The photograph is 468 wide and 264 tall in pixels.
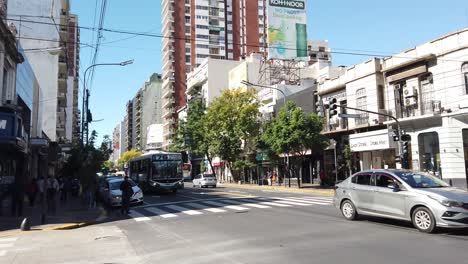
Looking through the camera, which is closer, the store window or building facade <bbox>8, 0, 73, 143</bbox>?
the store window

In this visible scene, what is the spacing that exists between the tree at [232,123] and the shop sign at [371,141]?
18.7 metres

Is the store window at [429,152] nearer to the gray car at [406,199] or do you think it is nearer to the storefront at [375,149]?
the storefront at [375,149]

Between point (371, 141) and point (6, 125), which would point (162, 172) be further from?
point (371, 141)

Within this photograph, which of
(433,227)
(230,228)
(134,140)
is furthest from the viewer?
(134,140)

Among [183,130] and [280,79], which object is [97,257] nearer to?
[280,79]

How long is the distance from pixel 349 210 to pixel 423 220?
9.71 feet

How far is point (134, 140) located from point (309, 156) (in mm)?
164396

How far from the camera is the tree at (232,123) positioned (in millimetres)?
52875

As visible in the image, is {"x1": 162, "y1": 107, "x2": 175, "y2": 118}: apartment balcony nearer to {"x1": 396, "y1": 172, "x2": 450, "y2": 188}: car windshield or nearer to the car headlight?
{"x1": 396, "y1": 172, "x2": 450, "y2": 188}: car windshield

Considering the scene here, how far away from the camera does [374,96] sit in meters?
34.4

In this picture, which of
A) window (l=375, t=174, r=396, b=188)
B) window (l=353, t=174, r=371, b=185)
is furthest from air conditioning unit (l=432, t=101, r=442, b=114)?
window (l=375, t=174, r=396, b=188)

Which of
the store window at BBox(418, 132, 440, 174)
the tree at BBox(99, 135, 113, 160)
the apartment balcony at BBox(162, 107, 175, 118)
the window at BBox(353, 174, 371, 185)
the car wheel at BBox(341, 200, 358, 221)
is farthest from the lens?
the apartment balcony at BBox(162, 107, 175, 118)

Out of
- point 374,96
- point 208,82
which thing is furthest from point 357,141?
point 208,82

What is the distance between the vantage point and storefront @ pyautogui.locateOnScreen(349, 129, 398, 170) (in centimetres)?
3238
